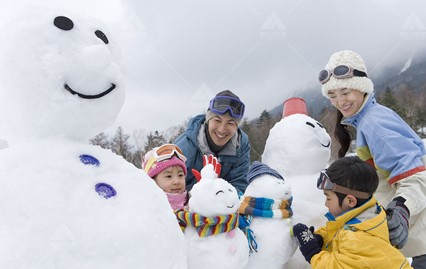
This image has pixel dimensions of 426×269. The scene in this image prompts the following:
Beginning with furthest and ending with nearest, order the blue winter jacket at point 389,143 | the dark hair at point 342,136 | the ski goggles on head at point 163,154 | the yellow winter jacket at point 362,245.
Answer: the dark hair at point 342,136, the ski goggles on head at point 163,154, the blue winter jacket at point 389,143, the yellow winter jacket at point 362,245

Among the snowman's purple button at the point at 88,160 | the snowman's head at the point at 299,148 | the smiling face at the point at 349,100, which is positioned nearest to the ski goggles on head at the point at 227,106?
the snowman's head at the point at 299,148

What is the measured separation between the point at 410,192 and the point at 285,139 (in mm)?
900

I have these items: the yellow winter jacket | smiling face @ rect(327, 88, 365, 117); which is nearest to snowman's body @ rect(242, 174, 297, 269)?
the yellow winter jacket

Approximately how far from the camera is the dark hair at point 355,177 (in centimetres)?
181

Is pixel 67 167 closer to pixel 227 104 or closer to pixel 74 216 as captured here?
pixel 74 216

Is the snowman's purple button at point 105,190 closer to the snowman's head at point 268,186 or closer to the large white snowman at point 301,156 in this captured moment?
the snowman's head at point 268,186

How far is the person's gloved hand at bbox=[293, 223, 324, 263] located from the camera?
71.5 inches

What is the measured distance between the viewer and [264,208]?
76.2 inches

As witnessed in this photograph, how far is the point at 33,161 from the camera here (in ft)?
3.73

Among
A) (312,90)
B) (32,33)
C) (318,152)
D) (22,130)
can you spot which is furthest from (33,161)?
(312,90)

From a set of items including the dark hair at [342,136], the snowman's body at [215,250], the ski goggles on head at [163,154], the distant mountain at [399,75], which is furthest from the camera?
the distant mountain at [399,75]

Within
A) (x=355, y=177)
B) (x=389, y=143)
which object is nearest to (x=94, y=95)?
(x=355, y=177)

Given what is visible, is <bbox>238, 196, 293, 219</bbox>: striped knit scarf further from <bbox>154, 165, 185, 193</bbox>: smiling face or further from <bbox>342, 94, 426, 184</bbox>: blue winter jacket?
<bbox>342, 94, 426, 184</bbox>: blue winter jacket

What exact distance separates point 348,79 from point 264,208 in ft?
3.03
